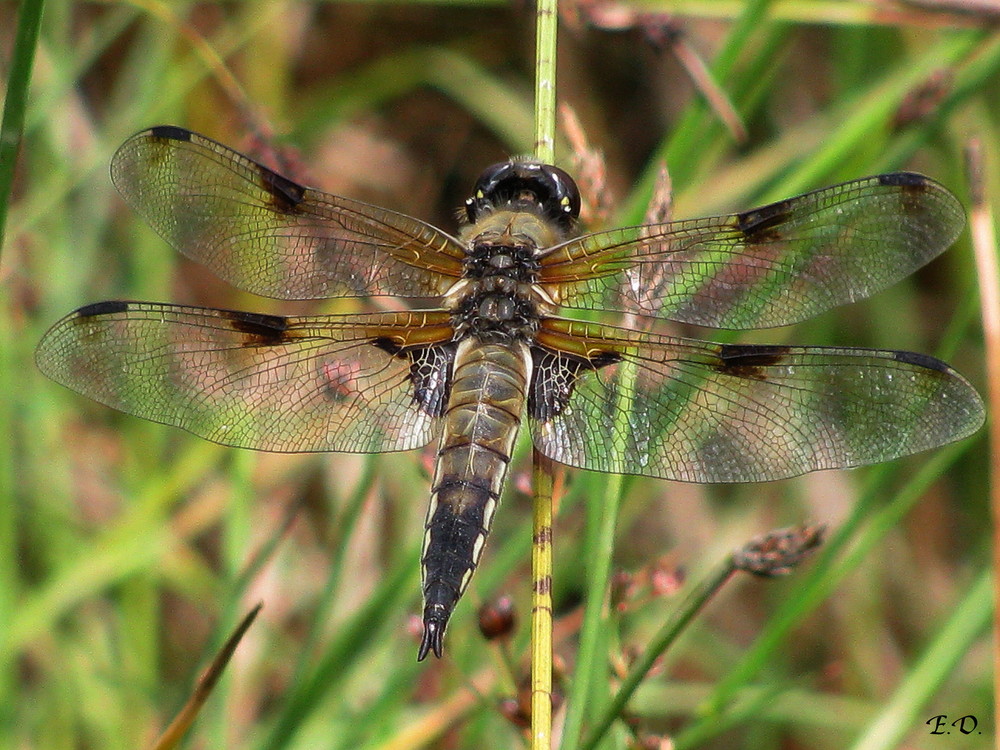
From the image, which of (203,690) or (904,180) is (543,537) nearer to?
(203,690)

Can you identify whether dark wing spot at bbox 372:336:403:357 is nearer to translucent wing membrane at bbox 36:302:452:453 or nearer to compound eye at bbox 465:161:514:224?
translucent wing membrane at bbox 36:302:452:453

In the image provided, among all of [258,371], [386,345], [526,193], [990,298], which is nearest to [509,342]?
[386,345]

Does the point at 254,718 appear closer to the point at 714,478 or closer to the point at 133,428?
the point at 133,428

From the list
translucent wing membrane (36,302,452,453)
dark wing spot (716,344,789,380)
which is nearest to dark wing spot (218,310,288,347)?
translucent wing membrane (36,302,452,453)

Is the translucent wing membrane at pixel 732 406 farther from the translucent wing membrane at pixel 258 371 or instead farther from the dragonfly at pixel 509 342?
the translucent wing membrane at pixel 258 371

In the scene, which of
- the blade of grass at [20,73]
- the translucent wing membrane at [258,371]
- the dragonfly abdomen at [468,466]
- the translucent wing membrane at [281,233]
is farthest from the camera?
the translucent wing membrane at [281,233]

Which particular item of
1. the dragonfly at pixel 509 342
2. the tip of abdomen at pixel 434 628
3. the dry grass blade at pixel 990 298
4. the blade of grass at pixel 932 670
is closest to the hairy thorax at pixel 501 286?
the dragonfly at pixel 509 342

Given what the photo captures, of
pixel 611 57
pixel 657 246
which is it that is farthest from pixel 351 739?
pixel 611 57
